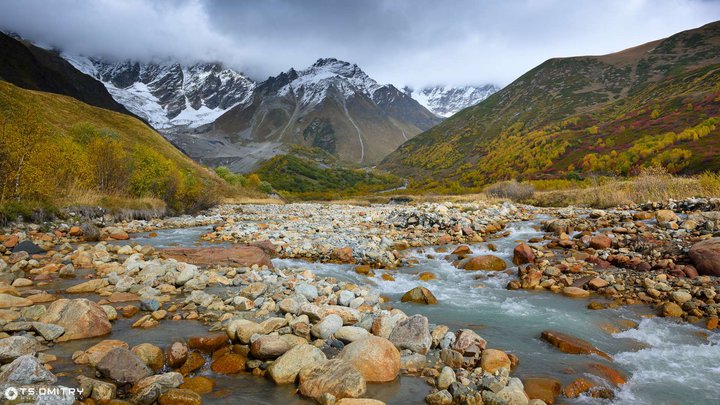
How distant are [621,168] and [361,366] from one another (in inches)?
2494

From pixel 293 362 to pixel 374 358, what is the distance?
3.93ft

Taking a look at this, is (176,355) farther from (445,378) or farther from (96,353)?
(445,378)

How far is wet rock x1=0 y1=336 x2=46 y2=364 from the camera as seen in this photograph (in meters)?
4.55

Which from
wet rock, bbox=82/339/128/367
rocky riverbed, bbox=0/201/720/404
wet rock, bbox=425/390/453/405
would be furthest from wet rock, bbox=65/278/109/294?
wet rock, bbox=425/390/453/405

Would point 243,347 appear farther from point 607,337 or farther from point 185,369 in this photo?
point 607,337

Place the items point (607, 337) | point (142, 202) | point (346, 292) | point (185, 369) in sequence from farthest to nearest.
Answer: point (142, 202), point (346, 292), point (607, 337), point (185, 369)

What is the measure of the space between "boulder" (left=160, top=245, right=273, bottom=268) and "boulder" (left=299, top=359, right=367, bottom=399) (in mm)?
7159

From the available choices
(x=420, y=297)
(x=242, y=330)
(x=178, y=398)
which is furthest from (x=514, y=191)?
(x=178, y=398)

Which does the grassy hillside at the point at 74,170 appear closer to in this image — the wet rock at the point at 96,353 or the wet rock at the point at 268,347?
the wet rock at the point at 96,353

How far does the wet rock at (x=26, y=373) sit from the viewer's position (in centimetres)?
404

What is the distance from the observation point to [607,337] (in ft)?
24.1

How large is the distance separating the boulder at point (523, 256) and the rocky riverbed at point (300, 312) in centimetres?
7

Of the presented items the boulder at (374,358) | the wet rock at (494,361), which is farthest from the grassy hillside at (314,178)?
the boulder at (374,358)

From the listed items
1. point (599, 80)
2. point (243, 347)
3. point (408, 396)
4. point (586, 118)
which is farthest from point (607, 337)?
point (599, 80)
